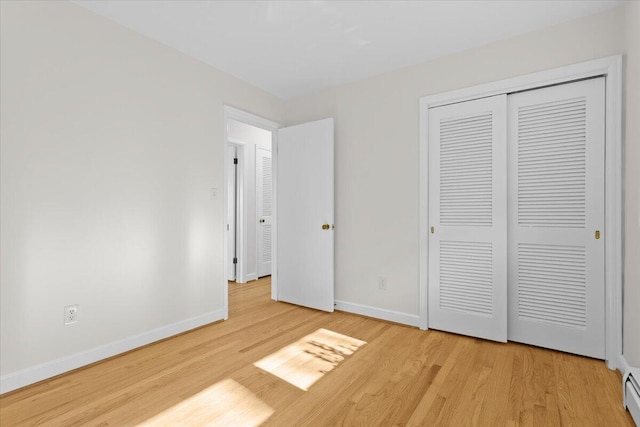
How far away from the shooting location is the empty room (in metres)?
1.92

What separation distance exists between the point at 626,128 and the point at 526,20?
103 cm

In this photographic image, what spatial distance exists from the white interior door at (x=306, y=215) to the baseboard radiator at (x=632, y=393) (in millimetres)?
2300

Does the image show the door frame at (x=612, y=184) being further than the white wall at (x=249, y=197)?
No

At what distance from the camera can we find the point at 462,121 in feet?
9.28

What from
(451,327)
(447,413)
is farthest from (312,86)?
(447,413)

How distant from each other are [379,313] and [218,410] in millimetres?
1888

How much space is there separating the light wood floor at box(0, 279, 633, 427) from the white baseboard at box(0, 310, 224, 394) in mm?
57

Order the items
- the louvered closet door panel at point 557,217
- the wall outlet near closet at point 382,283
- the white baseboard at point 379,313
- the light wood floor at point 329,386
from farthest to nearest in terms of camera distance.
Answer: the wall outlet near closet at point 382,283 < the white baseboard at point 379,313 < the louvered closet door panel at point 557,217 < the light wood floor at point 329,386

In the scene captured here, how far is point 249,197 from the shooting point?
5.02 meters

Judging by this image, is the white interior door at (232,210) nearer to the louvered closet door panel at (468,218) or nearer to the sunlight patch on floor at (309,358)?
the sunlight patch on floor at (309,358)

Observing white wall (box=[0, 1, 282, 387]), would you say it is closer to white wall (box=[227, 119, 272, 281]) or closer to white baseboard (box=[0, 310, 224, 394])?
white baseboard (box=[0, 310, 224, 394])

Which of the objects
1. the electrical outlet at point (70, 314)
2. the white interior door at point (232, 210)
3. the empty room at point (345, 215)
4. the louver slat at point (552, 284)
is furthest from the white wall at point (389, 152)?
the electrical outlet at point (70, 314)

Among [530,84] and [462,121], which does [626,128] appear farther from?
[462,121]

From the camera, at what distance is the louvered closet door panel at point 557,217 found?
7.61ft
